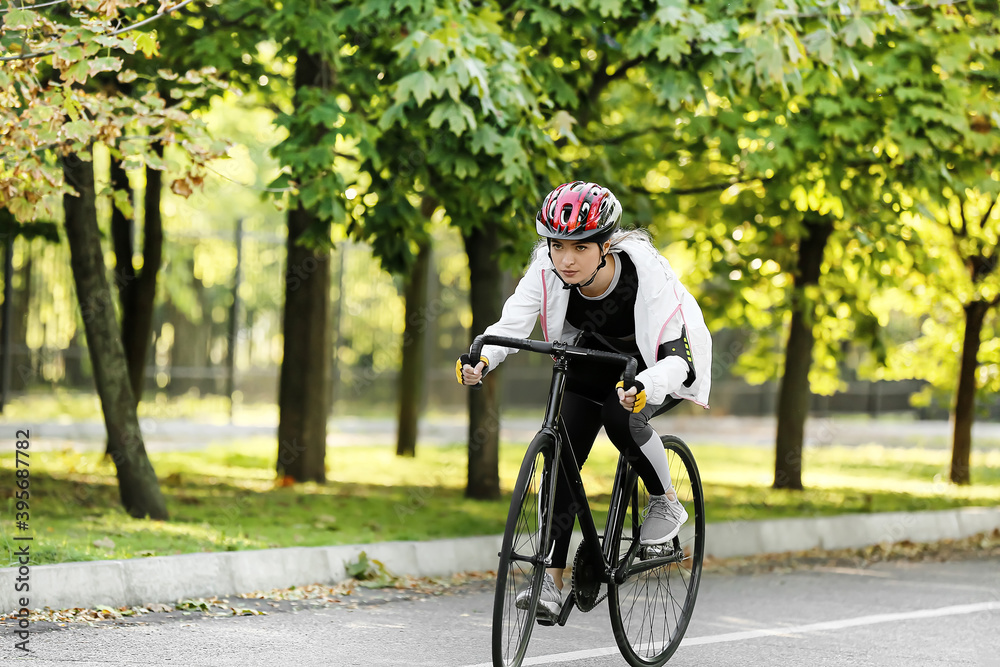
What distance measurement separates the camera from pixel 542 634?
6.05m

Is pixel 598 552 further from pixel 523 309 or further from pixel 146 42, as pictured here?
pixel 146 42

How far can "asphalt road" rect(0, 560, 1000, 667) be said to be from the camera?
5.36 meters

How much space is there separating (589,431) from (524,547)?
0.66 metres

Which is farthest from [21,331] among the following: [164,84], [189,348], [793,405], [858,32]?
[858,32]

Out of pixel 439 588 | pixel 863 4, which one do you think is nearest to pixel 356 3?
pixel 863 4

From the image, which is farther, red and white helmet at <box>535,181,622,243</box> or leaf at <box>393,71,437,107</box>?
leaf at <box>393,71,437,107</box>

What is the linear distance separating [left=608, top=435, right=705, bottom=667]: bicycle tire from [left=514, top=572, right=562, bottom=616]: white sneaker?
38 cm

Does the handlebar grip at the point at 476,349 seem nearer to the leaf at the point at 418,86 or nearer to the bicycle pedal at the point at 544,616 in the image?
the bicycle pedal at the point at 544,616

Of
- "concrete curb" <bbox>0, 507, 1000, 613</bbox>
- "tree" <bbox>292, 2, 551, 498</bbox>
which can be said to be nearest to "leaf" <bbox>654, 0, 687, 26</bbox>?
"tree" <bbox>292, 2, 551, 498</bbox>

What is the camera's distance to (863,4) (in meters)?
8.44

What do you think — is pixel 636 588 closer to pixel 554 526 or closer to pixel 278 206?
pixel 554 526

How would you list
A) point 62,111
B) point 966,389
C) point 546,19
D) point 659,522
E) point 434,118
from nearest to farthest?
1. point 659,522
2. point 62,111
3. point 434,118
4. point 546,19
5. point 966,389

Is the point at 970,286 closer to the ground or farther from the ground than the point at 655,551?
farther from the ground

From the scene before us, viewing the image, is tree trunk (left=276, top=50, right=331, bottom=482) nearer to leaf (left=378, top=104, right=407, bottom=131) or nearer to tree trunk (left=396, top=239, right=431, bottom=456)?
tree trunk (left=396, top=239, right=431, bottom=456)
